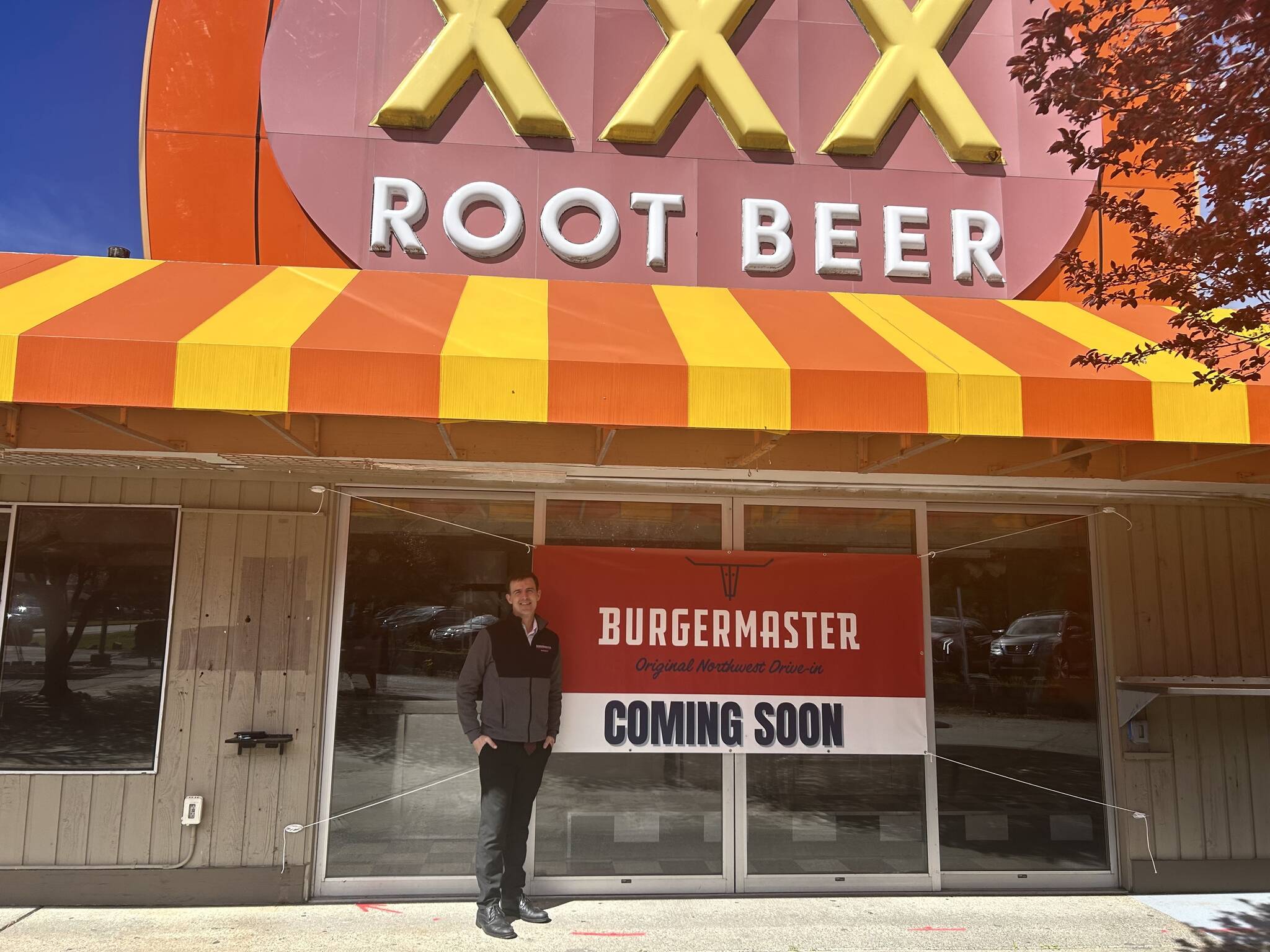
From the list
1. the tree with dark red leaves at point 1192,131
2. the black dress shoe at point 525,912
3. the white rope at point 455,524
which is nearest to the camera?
the tree with dark red leaves at point 1192,131

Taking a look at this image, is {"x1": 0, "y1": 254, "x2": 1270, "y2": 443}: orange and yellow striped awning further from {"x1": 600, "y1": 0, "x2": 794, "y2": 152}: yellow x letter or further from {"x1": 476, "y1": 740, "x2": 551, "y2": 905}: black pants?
{"x1": 476, "y1": 740, "x2": 551, "y2": 905}: black pants

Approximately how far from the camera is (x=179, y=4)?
19.4ft

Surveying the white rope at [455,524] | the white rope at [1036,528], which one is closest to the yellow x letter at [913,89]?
the white rope at [1036,528]

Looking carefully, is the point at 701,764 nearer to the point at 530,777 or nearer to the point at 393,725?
the point at 530,777

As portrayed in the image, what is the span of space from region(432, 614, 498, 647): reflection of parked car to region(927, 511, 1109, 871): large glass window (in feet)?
9.96

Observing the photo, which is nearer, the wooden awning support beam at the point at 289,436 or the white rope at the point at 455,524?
the wooden awning support beam at the point at 289,436

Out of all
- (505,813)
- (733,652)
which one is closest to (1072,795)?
(733,652)

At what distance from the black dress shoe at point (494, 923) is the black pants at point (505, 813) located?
0.04 metres

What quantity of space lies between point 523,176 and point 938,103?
280 cm

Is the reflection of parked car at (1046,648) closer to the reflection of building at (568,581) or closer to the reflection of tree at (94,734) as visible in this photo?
the reflection of building at (568,581)

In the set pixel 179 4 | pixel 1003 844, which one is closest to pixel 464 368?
pixel 179 4

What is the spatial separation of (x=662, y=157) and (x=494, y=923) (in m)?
4.75

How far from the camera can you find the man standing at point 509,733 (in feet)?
17.0

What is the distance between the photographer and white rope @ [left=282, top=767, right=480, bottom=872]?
219 inches
